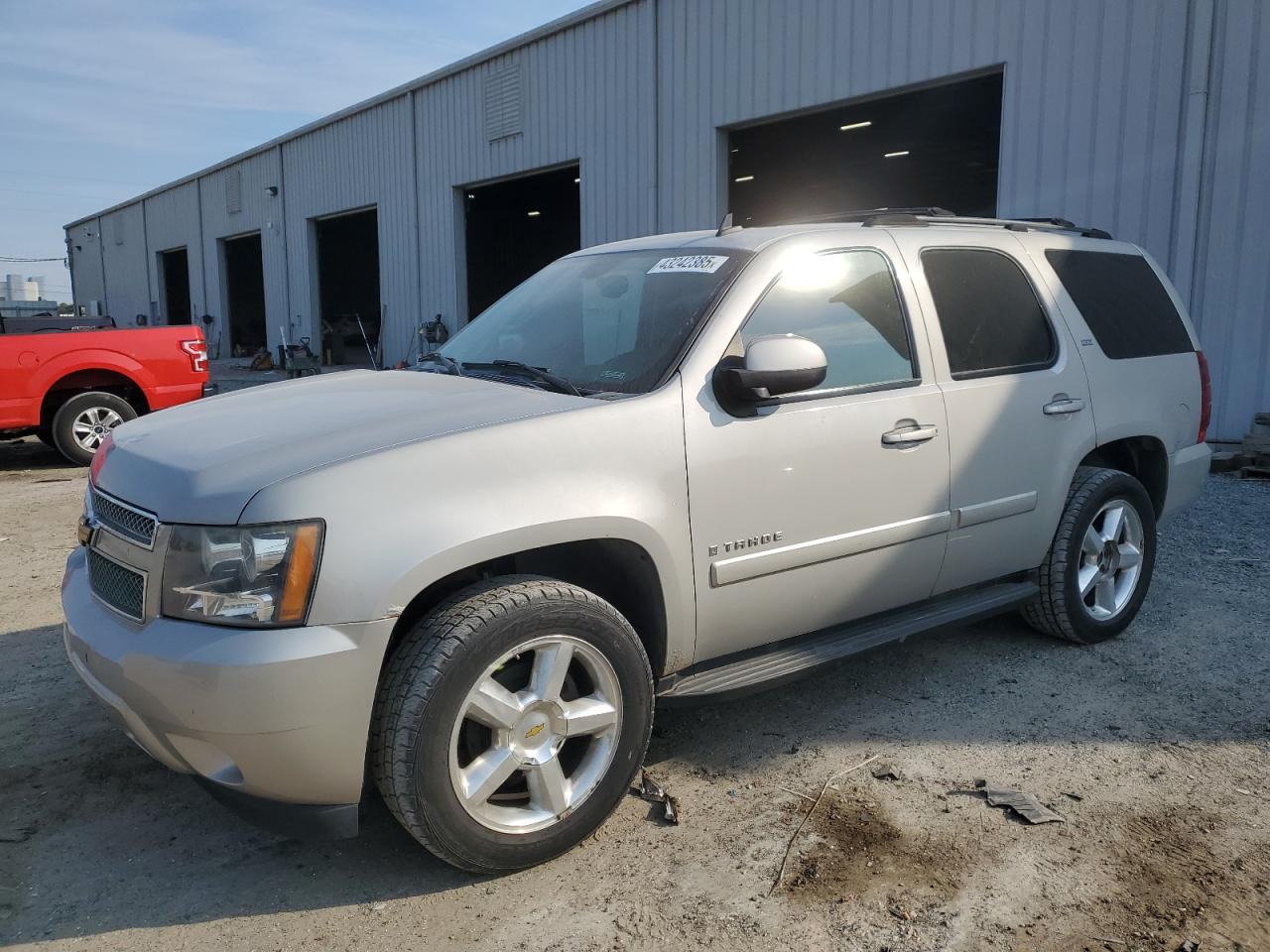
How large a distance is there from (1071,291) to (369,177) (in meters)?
18.1

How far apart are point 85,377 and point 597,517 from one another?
30.5 ft

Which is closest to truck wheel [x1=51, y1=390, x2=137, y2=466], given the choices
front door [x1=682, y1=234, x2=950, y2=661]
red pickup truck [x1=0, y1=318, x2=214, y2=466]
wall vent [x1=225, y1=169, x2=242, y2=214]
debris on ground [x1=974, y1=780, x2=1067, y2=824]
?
red pickup truck [x1=0, y1=318, x2=214, y2=466]

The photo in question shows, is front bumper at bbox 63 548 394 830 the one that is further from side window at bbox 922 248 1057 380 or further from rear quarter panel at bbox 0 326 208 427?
rear quarter panel at bbox 0 326 208 427

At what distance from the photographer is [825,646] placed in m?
3.48

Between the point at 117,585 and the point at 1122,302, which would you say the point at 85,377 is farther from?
the point at 1122,302

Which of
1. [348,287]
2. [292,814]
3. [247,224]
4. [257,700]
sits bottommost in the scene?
[292,814]

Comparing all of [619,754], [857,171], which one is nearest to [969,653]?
[619,754]

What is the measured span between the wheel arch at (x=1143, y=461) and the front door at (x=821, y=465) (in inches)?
59.4

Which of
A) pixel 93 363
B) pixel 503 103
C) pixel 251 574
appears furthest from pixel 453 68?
pixel 251 574

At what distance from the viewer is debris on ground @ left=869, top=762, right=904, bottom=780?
3318 millimetres

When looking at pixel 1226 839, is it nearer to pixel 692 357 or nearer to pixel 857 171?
pixel 692 357

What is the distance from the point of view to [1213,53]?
838cm

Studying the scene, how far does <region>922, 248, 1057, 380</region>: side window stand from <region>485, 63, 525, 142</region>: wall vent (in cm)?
1284

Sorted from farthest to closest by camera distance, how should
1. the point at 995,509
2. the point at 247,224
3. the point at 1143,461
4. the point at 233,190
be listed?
the point at 233,190 → the point at 247,224 → the point at 1143,461 → the point at 995,509
